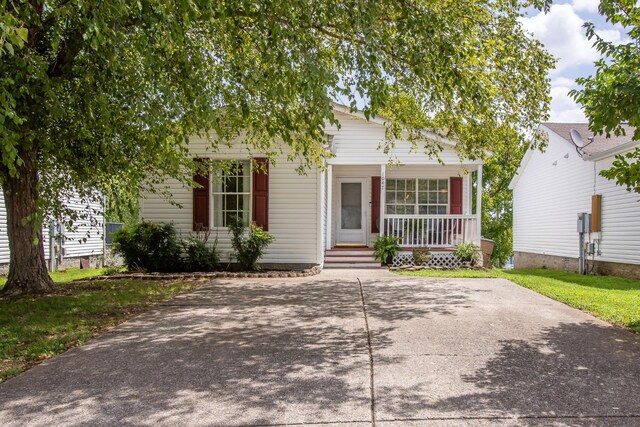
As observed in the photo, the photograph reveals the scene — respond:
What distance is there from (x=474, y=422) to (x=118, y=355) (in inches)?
126

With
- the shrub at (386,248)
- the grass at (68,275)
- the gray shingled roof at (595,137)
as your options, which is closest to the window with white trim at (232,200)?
the grass at (68,275)

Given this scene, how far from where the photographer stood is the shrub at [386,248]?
13.0 m

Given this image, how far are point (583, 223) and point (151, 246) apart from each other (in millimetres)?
11818

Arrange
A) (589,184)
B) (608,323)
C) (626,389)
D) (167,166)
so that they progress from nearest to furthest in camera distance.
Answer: (626,389) → (608,323) → (167,166) → (589,184)

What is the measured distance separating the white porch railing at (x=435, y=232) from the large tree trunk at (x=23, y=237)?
834 centimetres

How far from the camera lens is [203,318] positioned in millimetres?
6273

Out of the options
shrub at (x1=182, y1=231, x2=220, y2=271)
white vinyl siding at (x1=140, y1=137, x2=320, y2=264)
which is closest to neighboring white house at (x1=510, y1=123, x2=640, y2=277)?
white vinyl siding at (x1=140, y1=137, x2=320, y2=264)

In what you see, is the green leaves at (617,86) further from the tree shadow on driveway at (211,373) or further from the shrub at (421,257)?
the shrub at (421,257)

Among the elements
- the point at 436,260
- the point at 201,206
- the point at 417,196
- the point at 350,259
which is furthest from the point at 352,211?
the point at 201,206

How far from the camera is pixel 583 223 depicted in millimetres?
14422

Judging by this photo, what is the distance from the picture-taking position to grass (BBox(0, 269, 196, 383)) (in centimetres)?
478

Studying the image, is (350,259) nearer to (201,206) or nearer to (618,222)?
(201,206)

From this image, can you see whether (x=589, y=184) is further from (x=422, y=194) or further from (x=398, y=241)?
(x=398, y=241)

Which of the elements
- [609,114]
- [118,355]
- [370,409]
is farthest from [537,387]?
[118,355]
